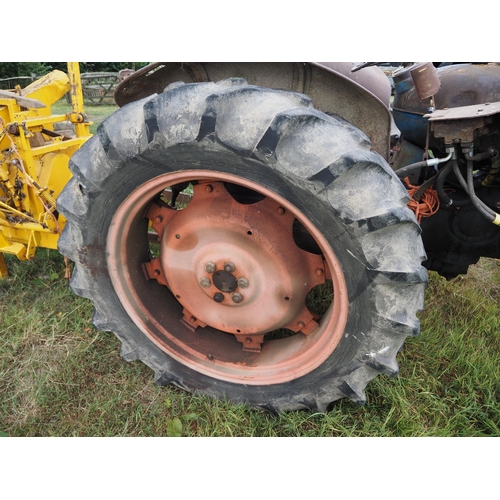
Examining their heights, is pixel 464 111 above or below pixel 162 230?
above

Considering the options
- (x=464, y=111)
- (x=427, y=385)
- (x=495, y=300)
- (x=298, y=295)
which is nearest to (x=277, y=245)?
(x=298, y=295)

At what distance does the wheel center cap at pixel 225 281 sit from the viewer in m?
1.72

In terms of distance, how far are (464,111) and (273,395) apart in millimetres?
1342

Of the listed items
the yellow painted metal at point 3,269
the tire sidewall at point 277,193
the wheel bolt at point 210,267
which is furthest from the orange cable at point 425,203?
the yellow painted metal at point 3,269

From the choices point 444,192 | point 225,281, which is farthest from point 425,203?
point 225,281

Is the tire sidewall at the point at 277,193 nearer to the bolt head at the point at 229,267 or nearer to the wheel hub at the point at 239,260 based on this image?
the wheel hub at the point at 239,260

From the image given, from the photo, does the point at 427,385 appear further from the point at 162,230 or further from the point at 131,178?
the point at 131,178

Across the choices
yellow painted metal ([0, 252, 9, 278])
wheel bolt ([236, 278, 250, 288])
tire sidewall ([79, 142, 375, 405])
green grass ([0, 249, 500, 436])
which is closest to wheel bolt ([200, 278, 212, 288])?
wheel bolt ([236, 278, 250, 288])

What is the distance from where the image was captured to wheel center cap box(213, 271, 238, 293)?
172cm

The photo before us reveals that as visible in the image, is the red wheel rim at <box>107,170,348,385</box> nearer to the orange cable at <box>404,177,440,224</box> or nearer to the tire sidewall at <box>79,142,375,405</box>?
the tire sidewall at <box>79,142,375,405</box>

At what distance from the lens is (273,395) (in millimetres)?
1735

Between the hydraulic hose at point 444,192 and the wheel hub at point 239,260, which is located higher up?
the hydraulic hose at point 444,192

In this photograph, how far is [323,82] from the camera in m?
1.62

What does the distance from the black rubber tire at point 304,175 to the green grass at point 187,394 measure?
1.26 feet
